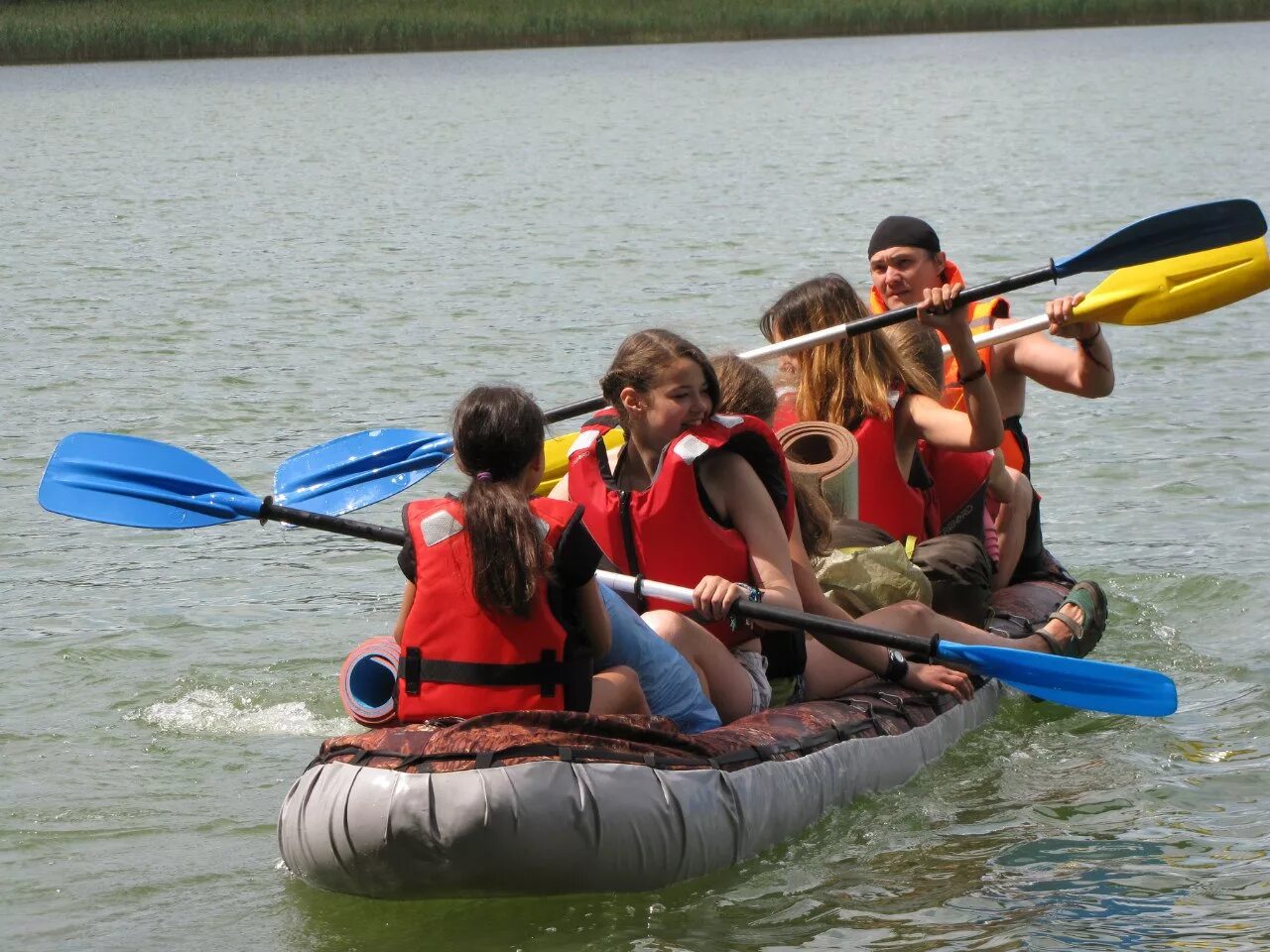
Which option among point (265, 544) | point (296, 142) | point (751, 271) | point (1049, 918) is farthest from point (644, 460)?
point (296, 142)

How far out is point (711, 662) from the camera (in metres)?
4.18

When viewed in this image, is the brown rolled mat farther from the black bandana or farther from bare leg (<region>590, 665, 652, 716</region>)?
bare leg (<region>590, 665, 652, 716</region>)

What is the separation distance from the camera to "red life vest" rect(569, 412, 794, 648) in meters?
4.09

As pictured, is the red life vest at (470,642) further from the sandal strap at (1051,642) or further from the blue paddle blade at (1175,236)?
the blue paddle blade at (1175,236)

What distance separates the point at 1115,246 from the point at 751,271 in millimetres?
8569

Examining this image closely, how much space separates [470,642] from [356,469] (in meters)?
1.77

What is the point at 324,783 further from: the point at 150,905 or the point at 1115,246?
the point at 1115,246

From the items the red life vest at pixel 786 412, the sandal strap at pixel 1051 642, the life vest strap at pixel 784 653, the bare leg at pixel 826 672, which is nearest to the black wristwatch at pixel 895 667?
the bare leg at pixel 826 672

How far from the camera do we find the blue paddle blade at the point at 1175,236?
539 cm

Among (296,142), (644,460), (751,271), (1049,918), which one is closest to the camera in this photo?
(1049,918)

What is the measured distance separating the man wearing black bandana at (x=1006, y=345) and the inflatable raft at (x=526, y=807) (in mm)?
1992

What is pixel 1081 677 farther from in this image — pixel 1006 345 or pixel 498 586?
pixel 1006 345

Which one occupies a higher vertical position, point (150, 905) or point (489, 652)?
point (489, 652)

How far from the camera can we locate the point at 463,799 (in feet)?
11.3
